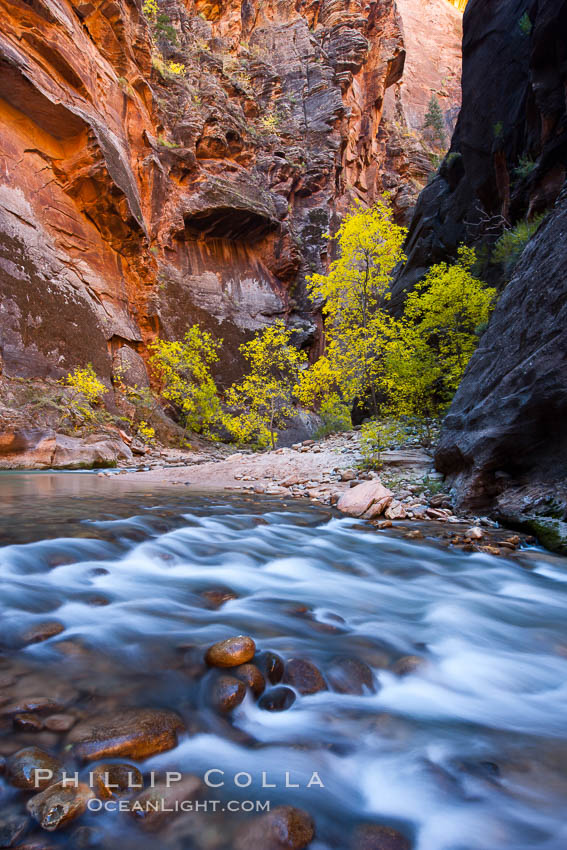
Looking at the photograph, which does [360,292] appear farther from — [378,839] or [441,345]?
[378,839]

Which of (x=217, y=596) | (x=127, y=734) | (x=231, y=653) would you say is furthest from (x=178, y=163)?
(x=127, y=734)

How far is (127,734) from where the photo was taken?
1.41 m

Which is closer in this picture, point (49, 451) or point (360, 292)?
point (49, 451)

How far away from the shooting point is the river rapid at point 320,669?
1275 millimetres

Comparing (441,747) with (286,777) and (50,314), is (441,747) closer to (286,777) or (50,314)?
(286,777)

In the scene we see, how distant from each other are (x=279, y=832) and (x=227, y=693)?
60cm

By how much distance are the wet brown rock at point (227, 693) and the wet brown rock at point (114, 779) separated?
419mm

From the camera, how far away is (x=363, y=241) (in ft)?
34.2

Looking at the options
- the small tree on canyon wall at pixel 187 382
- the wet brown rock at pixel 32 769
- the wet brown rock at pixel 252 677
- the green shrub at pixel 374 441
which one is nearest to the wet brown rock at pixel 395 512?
the green shrub at pixel 374 441

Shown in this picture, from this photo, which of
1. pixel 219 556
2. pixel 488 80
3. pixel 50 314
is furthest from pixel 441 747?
pixel 488 80

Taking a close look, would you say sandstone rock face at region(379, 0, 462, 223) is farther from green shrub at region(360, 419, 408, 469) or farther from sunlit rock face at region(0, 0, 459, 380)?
green shrub at region(360, 419, 408, 469)

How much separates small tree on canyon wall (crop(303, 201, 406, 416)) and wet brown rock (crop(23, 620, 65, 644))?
8.77 metres

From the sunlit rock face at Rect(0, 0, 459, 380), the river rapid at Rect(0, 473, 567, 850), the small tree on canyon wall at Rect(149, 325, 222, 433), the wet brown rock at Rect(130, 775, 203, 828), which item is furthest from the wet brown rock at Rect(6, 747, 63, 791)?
the small tree on canyon wall at Rect(149, 325, 222, 433)

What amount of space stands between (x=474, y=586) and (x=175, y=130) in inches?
1113
